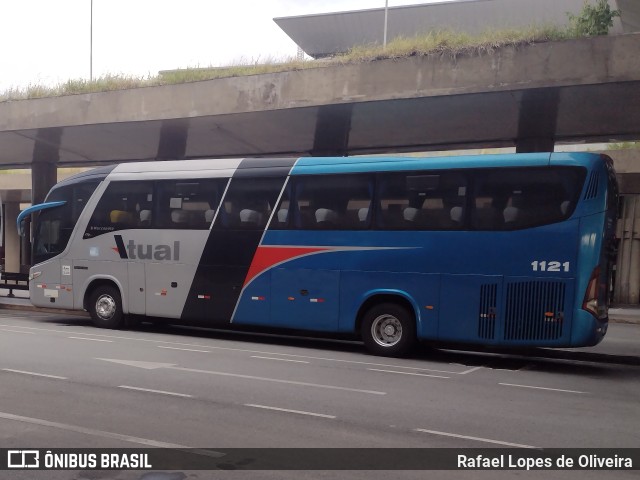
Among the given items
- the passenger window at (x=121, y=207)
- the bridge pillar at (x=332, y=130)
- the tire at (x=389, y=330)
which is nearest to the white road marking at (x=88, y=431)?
the tire at (x=389, y=330)

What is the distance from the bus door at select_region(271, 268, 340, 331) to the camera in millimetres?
12375

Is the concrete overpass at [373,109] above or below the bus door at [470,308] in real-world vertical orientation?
above

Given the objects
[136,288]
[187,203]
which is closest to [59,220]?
[136,288]

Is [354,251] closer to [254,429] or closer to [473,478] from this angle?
[254,429]

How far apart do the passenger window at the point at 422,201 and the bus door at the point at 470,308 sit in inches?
38.6

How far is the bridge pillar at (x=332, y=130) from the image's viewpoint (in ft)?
55.8

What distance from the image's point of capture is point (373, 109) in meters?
16.7

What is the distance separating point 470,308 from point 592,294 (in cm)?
194

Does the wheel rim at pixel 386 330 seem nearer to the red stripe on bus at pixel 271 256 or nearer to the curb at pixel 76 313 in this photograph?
the red stripe on bus at pixel 271 256

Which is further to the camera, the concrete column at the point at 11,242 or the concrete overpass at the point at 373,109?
the concrete column at the point at 11,242

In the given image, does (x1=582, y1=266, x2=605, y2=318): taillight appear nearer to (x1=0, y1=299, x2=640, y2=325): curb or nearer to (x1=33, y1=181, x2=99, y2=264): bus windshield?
(x1=33, y1=181, x2=99, y2=264): bus windshield

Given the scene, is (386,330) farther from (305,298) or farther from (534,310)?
(534,310)

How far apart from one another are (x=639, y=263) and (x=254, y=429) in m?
25.2

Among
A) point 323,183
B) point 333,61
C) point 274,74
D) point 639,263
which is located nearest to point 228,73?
point 274,74
